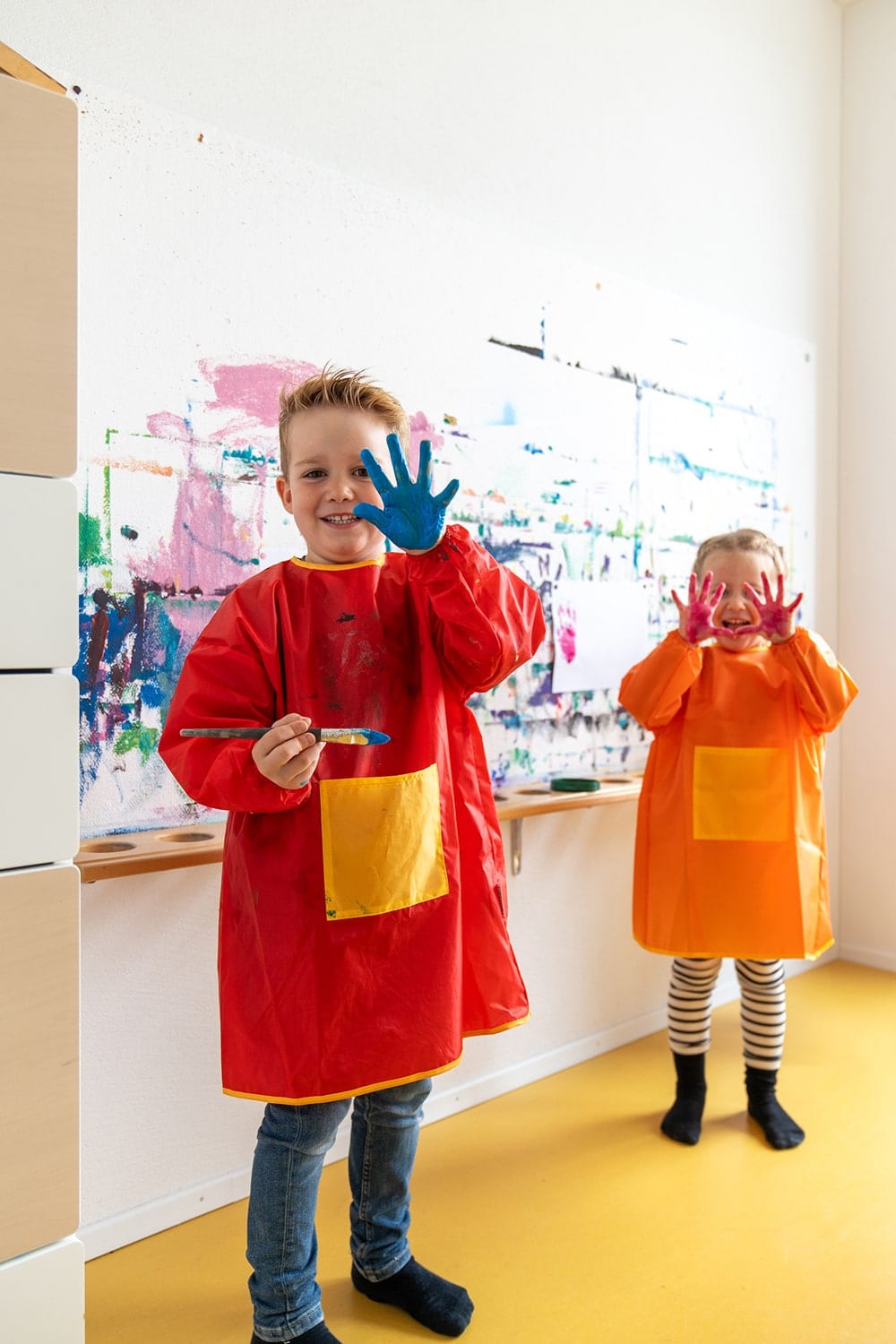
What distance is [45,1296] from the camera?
953 mm

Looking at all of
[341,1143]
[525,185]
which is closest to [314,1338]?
[341,1143]

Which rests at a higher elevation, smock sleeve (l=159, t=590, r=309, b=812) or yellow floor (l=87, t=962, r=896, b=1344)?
smock sleeve (l=159, t=590, r=309, b=812)

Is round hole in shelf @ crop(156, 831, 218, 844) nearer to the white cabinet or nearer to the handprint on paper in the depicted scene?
the white cabinet

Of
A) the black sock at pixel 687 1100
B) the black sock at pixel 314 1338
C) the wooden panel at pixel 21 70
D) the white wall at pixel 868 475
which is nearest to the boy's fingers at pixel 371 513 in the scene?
the wooden panel at pixel 21 70

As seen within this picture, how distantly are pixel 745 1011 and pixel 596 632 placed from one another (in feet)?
2.79

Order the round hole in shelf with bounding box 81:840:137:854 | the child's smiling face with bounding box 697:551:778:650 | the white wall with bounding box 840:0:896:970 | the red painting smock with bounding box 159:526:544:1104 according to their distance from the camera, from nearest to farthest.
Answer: the red painting smock with bounding box 159:526:544:1104 < the round hole in shelf with bounding box 81:840:137:854 < the child's smiling face with bounding box 697:551:778:650 < the white wall with bounding box 840:0:896:970

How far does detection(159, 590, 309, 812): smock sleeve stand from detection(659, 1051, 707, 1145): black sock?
1.16 meters

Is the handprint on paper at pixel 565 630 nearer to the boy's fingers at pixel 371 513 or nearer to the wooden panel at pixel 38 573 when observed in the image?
the boy's fingers at pixel 371 513

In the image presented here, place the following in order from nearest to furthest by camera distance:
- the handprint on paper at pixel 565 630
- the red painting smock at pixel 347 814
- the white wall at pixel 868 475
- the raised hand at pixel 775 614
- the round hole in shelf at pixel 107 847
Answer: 1. the red painting smock at pixel 347 814
2. the round hole in shelf at pixel 107 847
3. the raised hand at pixel 775 614
4. the handprint on paper at pixel 565 630
5. the white wall at pixel 868 475

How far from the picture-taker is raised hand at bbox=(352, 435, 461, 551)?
1.18 meters

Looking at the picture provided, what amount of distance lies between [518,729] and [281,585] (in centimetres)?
102

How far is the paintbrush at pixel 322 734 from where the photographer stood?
1125mm

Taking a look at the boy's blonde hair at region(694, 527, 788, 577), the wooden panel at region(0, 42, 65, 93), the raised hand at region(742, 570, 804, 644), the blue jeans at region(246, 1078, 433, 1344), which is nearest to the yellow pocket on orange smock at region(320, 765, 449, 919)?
the blue jeans at region(246, 1078, 433, 1344)

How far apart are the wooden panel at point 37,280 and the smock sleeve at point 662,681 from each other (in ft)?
4.05
